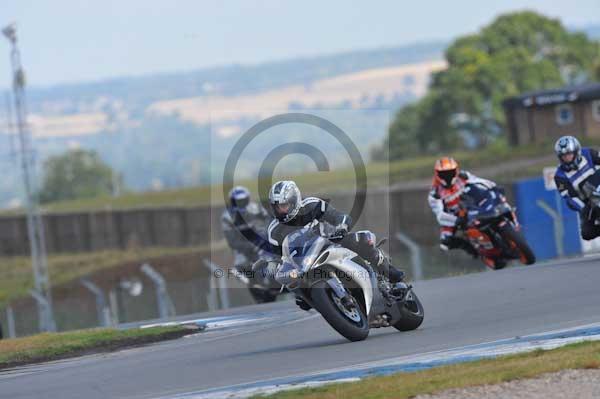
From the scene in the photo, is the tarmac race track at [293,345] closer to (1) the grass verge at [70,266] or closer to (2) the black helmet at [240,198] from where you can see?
(2) the black helmet at [240,198]

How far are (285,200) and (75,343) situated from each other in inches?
157

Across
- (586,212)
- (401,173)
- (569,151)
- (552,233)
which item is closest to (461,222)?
(586,212)

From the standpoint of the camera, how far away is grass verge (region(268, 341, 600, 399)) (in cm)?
922

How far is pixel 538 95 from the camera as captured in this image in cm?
5612

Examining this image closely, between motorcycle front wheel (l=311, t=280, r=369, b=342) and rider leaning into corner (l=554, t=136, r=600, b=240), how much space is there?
6.72 m

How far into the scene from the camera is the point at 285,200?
11.6m

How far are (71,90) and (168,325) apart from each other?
173 metres

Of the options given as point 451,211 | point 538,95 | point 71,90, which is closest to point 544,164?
point 538,95

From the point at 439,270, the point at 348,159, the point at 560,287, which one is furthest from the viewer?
the point at 348,159

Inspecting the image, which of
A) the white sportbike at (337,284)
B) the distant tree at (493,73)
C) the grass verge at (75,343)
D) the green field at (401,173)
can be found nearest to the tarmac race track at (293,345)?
the white sportbike at (337,284)

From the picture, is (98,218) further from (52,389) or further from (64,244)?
(52,389)

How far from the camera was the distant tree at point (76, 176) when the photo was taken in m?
123

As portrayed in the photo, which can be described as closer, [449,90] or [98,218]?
[98,218]

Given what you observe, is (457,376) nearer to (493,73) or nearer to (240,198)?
(240,198)
